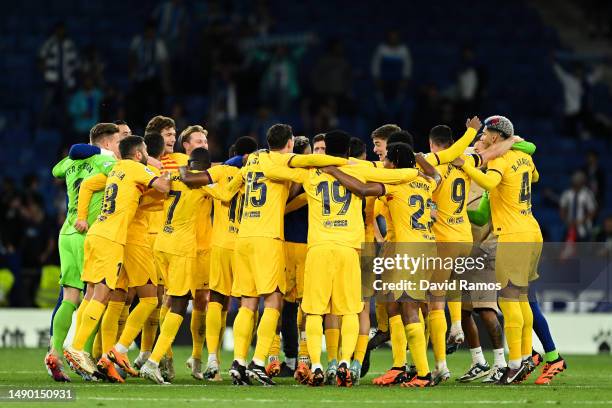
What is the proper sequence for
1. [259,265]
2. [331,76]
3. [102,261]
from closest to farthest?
1. [259,265]
2. [102,261]
3. [331,76]

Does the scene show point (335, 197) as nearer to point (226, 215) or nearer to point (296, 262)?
point (296, 262)

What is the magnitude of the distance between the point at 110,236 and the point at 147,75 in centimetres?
999

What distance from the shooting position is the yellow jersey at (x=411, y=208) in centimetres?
1298

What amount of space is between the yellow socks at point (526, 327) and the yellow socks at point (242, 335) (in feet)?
8.78

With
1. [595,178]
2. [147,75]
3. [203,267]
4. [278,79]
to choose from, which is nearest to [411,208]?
[203,267]

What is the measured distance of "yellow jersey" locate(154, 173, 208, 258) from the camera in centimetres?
1348

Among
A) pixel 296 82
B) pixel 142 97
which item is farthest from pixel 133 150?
pixel 296 82

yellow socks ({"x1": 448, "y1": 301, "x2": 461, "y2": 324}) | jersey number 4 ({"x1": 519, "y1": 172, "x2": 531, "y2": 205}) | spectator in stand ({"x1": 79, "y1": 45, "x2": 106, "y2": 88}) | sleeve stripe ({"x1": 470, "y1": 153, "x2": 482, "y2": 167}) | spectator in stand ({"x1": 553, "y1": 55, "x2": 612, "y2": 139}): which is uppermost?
spectator in stand ({"x1": 79, "y1": 45, "x2": 106, "y2": 88})

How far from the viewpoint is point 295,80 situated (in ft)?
80.2

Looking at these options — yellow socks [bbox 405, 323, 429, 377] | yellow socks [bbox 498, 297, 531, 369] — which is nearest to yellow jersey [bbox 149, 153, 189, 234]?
yellow socks [bbox 405, 323, 429, 377]

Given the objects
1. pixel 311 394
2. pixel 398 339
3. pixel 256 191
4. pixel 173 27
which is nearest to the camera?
pixel 311 394

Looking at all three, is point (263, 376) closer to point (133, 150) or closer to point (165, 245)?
point (165, 245)

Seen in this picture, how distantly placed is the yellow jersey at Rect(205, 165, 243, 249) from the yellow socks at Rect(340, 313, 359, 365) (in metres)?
1.56

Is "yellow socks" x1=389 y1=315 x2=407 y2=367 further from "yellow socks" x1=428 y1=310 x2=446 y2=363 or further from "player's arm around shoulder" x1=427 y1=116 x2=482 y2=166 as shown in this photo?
"player's arm around shoulder" x1=427 y1=116 x2=482 y2=166
